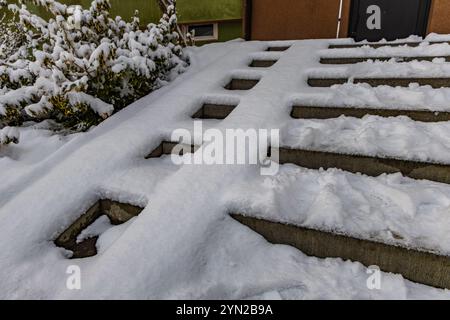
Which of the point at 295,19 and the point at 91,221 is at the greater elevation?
the point at 295,19

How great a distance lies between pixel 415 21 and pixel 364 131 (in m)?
3.58

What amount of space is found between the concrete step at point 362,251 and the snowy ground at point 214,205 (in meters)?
0.04

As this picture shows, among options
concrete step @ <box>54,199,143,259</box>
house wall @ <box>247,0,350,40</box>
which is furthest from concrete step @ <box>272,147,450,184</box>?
house wall @ <box>247,0,350,40</box>

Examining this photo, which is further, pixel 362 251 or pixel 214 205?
pixel 214 205

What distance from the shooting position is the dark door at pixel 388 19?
4.59 metres

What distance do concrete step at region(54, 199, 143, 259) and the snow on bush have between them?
108 centimetres

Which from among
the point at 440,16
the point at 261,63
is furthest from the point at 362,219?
the point at 440,16

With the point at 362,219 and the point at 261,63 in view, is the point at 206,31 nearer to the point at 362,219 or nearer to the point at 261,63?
the point at 261,63

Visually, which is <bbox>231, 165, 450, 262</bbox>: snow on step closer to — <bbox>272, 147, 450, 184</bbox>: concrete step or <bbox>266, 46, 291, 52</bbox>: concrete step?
<bbox>272, 147, 450, 184</bbox>: concrete step

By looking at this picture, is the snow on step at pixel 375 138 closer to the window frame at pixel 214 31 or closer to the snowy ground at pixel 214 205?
the snowy ground at pixel 214 205

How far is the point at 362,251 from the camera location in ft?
4.74

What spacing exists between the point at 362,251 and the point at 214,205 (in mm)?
735

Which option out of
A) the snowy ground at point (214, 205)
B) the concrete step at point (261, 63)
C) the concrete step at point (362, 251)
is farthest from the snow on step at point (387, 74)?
the concrete step at point (362, 251)

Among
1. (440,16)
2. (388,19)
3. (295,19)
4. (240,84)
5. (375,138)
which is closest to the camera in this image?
(375,138)
